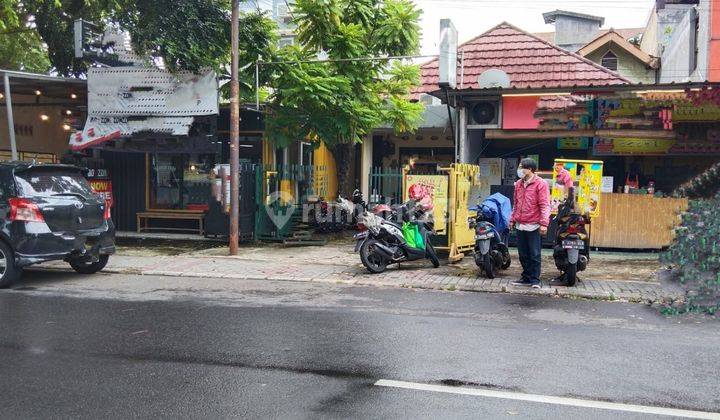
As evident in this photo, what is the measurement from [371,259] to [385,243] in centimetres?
36

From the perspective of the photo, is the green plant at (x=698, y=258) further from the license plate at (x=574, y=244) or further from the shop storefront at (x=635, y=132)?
the license plate at (x=574, y=244)

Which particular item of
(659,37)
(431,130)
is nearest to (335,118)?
(431,130)

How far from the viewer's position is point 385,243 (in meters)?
10.6

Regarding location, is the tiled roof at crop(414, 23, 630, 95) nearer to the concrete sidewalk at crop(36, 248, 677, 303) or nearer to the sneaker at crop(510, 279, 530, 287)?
the concrete sidewalk at crop(36, 248, 677, 303)

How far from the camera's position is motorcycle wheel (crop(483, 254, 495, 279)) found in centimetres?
985

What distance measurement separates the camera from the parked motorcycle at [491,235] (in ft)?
32.2

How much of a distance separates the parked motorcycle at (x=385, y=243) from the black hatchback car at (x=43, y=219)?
431 centimetres

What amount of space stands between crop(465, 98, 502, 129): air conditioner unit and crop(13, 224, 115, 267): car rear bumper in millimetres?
7888

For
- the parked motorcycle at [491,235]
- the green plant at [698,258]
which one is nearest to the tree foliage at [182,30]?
the parked motorcycle at [491,235]

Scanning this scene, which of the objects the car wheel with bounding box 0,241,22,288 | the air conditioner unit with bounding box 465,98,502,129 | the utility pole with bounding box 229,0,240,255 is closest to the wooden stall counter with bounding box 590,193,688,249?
the air conditioner unit with bounding box 465,98,502,129

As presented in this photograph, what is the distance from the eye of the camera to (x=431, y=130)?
58.9 feet

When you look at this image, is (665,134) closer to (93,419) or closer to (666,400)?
(666,400)

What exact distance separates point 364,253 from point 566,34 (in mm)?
34443

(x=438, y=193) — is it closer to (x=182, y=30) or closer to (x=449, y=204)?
(x=449, y=204)
